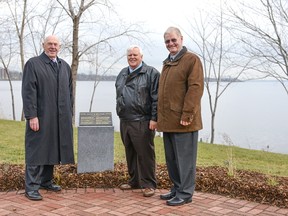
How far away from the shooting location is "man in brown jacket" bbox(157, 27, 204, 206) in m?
4.27

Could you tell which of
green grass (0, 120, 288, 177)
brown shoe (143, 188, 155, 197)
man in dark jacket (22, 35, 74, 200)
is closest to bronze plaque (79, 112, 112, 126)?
man in dark jacket (22, 35, 74, 200)

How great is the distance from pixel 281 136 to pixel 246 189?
1495 centimetres

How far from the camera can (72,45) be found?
40.8ft

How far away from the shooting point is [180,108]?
4.37 meters

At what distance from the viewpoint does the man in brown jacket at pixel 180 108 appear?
4.27 m

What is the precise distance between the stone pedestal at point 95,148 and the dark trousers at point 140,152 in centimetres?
63

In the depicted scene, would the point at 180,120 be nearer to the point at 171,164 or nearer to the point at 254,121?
the point at 171,164

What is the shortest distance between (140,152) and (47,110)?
122cm

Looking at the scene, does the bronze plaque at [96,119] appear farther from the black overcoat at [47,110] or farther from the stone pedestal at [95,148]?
the black overcoat at [47,110]

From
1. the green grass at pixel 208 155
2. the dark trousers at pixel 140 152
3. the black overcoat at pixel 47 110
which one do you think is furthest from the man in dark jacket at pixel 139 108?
the green grass at pixel 208 155

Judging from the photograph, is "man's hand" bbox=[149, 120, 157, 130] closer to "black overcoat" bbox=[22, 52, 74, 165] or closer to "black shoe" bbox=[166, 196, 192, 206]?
"black shoe" bbox=[166, 196, 192, 206]

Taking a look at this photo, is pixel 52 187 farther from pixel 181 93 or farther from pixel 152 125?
pixel 181 93

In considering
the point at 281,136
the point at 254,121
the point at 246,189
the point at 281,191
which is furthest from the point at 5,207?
the point at 254,121

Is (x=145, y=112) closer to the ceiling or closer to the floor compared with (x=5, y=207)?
closer to the ceiling
